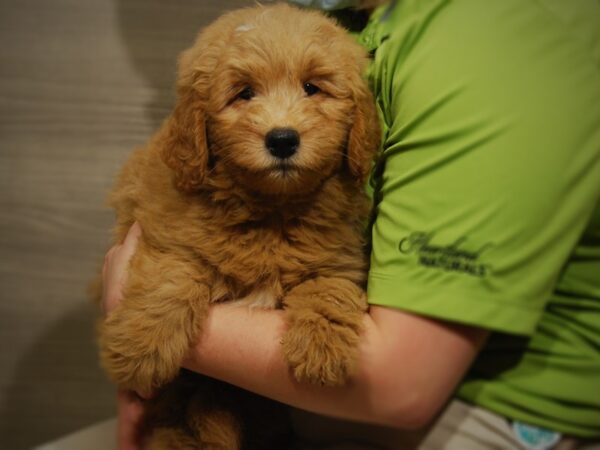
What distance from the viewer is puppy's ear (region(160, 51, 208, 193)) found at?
1151 millimetres

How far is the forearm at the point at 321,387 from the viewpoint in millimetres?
954

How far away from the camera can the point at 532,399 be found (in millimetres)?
1051

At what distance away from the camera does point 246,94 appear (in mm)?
1129

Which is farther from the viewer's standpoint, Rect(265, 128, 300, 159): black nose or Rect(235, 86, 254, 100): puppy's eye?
Rect(235, 86, 254, 100): puppy's eye

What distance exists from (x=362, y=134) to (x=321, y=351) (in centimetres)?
46

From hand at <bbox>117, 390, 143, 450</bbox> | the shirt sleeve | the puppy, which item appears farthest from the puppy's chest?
hand at <bbox>117, 390, 143, 450</bbox>

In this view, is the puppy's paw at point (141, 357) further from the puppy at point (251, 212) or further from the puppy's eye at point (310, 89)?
the puppy's eye at point (310, 89)

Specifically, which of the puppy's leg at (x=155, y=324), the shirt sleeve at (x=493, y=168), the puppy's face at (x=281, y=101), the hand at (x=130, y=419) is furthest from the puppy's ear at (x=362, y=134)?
the hand at (x=130, y=419)

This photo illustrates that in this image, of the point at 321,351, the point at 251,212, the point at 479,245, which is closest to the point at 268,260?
the point at 251,212

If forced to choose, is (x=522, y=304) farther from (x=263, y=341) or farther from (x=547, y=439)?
(x=263, y=341)

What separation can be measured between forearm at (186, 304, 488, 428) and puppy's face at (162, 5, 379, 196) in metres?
0.30

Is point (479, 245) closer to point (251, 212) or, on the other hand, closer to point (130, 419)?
point (251, 212)

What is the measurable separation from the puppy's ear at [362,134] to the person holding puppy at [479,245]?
0.03 m

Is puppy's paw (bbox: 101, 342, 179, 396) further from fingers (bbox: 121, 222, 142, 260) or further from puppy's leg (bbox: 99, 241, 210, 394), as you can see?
fingers (bbox: 121, 222, 142, 260)
